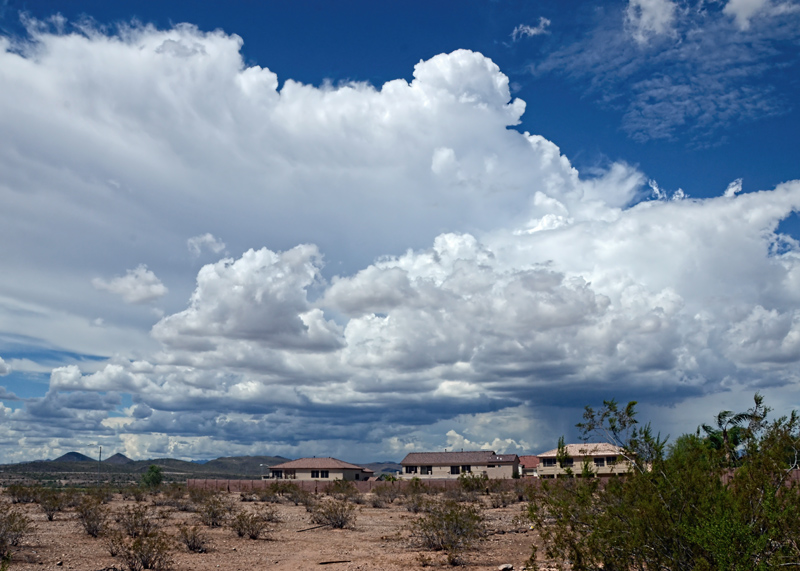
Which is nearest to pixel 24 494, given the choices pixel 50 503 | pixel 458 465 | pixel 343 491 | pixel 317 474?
pixel 50 503

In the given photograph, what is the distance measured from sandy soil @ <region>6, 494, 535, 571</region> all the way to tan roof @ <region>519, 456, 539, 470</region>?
70768mm

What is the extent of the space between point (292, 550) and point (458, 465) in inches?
2572

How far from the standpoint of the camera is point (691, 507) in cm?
784

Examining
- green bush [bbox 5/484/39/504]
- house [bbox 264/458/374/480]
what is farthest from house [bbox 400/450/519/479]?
green bush [bbox 5/484/39/504]

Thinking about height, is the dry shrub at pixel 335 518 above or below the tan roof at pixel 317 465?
above

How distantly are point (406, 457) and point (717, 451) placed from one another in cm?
8180

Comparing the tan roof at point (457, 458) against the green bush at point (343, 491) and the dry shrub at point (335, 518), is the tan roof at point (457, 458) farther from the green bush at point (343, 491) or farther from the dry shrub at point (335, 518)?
the dry shrub at point (335, 518)

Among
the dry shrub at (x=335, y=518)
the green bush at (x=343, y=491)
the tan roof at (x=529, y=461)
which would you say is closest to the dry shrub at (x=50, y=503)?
the dry shrub at (x=335, y=518)

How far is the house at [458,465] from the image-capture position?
3216 inches

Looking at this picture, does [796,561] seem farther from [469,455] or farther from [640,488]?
[469,455]

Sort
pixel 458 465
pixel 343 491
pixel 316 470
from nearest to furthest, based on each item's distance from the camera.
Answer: pixel 343 491, pixel 316 470, pixel 458 465

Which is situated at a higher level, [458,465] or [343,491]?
[343,491]

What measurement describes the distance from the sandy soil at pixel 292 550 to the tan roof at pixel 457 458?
5702 cm

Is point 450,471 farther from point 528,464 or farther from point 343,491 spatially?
point 343,491
